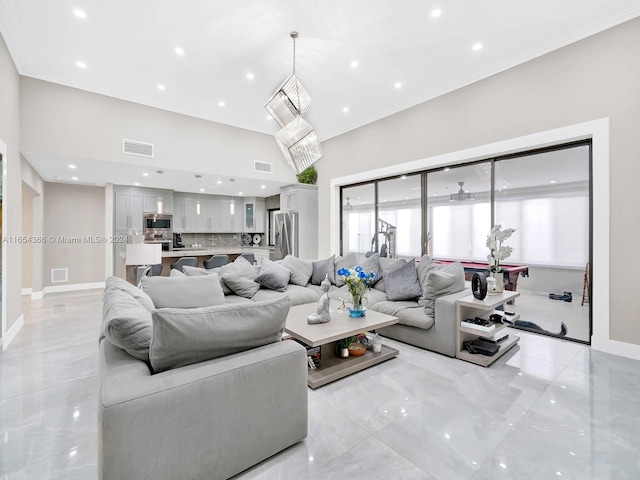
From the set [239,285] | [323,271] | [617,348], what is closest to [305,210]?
[323,271]

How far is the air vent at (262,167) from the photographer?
6404mm

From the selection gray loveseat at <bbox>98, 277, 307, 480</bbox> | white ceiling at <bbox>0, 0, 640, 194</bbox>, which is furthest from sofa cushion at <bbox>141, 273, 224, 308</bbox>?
white ceiling at <bbox>0, 0, 640, 194</bbox>

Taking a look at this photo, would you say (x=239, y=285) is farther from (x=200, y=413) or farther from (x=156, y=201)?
(x=156, y=201)

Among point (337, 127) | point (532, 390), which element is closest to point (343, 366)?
point (532, 390)

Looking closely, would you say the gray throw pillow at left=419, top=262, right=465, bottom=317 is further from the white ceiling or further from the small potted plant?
the white ceiling

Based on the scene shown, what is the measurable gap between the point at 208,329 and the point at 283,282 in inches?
115

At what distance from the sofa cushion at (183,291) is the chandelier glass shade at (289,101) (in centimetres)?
196

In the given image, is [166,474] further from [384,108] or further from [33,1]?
[384,108]

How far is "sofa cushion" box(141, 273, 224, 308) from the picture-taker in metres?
2.97

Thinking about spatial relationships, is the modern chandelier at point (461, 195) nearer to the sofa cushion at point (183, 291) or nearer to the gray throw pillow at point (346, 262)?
the gray throw pillow at point (346, 262)

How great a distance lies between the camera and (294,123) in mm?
2959

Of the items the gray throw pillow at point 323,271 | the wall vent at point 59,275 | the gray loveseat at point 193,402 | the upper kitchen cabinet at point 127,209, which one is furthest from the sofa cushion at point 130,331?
the wall vent at point 59,275

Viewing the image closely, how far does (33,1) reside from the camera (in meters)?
2.89

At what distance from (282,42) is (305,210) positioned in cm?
375
